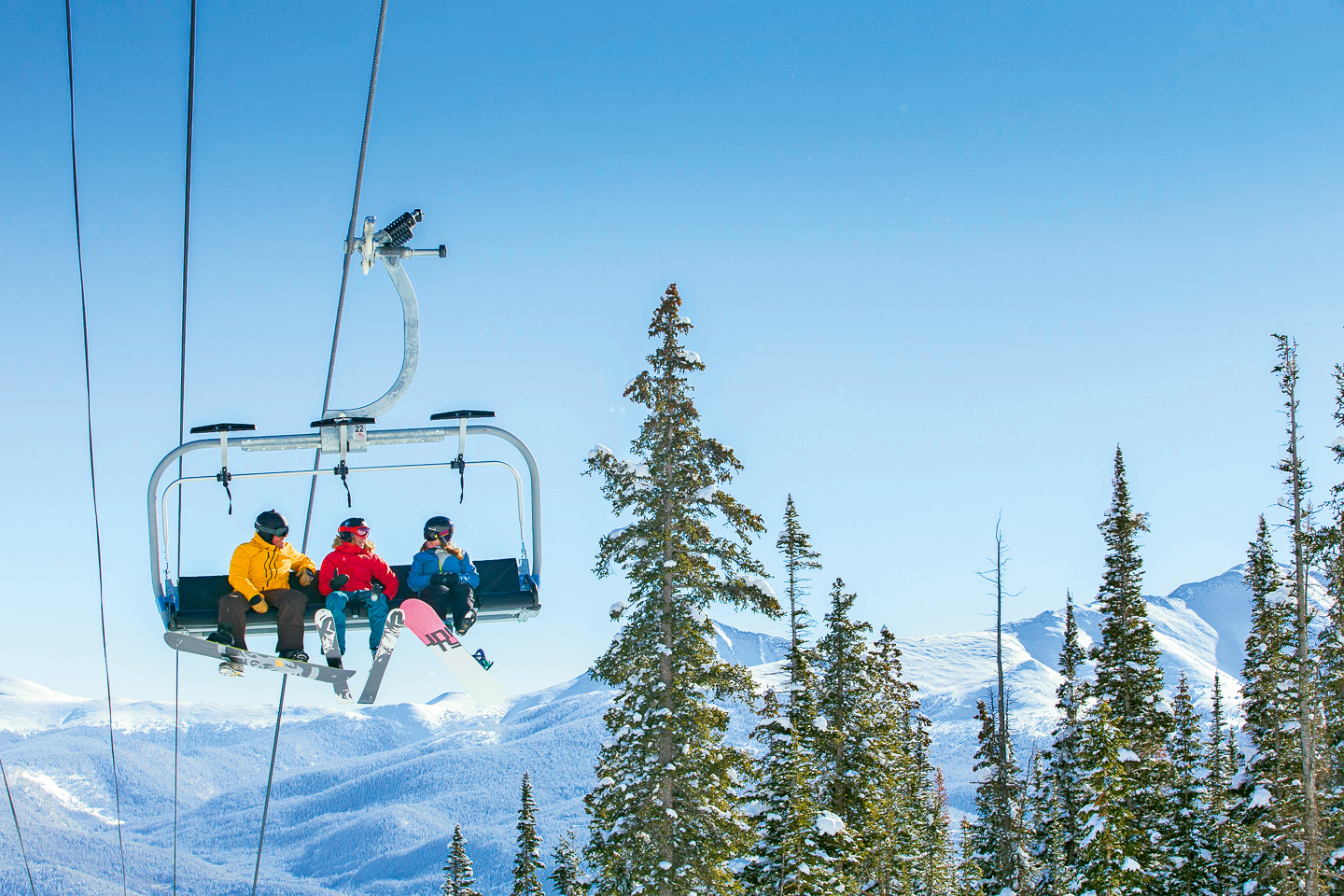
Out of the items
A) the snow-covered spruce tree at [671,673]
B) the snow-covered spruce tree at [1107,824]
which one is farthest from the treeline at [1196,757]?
the snow-covered spruce tree at [671,673]

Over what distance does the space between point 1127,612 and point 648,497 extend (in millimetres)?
18961

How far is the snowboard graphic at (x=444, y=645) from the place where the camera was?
12250mm

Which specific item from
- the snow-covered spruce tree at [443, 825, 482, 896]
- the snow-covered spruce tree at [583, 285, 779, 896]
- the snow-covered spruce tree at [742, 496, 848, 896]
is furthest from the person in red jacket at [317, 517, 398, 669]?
the snow-covered spruce tree at [443, 825, 482, 896]

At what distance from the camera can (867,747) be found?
95.6 ft

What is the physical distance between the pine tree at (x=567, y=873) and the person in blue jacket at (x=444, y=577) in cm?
3861

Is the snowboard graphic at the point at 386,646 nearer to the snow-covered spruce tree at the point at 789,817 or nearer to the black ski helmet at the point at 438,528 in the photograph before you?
the black ski helmet at the point at 438,528

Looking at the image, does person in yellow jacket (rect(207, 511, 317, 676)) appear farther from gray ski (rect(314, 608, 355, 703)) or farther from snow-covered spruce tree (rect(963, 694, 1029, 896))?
snow-covered spruce tree (rect(963, 694, 1029, 896))

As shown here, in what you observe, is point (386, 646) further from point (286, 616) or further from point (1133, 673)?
point (1133, 673)

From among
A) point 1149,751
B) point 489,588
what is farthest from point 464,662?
point 1149,751

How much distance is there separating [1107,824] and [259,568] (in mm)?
24620

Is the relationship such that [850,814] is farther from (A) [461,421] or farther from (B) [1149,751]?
(A) [461,421]

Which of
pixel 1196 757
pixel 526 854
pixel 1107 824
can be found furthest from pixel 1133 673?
pixel 526 854

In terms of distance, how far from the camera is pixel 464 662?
12.5 metres

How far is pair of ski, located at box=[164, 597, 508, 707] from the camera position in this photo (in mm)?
11539
